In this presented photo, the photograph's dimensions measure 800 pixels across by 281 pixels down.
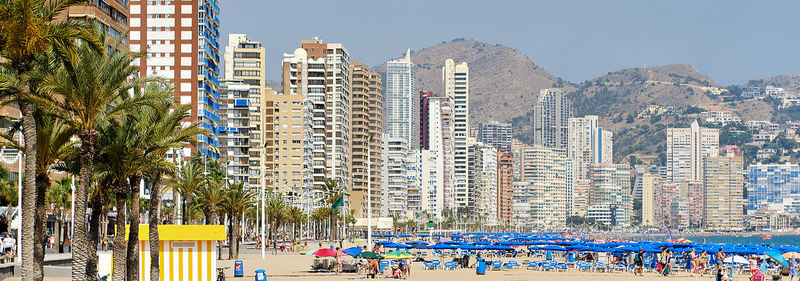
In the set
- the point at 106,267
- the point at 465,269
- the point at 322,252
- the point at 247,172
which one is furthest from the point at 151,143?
the point at 247,172

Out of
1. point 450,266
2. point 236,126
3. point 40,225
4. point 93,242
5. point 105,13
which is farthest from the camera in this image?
point 236,126

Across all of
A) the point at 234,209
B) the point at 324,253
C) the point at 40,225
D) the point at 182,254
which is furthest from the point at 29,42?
the point at 234,209

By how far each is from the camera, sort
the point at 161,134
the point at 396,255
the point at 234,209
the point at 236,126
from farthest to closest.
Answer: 1. the point at 236,126
2. the point at 234,209
3. the point at 396,255
4. the point at 161,134

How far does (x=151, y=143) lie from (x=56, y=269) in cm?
1378

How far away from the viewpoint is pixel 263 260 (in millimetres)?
78000

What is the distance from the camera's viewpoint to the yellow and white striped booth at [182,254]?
42.1 metres

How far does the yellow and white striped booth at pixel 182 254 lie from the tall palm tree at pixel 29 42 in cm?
1251

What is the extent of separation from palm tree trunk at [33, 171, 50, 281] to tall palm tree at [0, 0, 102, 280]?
6.09 meters

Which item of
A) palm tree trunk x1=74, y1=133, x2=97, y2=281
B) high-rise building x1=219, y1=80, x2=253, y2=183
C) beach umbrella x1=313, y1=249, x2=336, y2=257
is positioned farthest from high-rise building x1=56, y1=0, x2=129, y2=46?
high-rise building x1=219, y1=80, x2=253, y2=183

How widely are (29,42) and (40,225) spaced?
43.5ft

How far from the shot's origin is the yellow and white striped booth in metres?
42.1

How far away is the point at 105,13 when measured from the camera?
81062 mm

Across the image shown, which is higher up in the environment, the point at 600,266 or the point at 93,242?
the point at 93,242

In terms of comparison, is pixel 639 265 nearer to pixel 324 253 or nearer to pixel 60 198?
pixel 324 253
